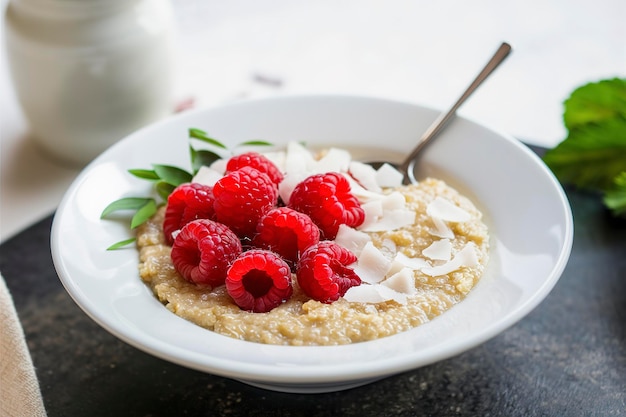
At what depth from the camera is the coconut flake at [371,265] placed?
196 centimetres

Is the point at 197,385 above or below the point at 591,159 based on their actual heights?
below

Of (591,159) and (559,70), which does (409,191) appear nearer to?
(591,159)

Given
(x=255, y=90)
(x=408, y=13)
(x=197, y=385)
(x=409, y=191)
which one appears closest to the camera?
(x=197, y=385)

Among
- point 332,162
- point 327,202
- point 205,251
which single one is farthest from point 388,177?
point 205,251

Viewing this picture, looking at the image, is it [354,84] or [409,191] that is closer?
[409,191]

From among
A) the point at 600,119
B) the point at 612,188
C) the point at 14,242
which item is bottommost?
the point at 14,242

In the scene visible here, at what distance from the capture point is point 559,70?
13.2 ft

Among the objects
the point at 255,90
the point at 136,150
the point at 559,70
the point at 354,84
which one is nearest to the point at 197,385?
the point at 136,150

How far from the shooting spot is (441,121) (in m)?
2.55

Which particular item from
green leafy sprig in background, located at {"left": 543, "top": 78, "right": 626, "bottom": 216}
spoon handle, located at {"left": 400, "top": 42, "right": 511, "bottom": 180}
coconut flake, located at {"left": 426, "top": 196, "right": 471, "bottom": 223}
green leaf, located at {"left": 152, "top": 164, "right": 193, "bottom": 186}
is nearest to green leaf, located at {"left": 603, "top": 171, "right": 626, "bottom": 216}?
green leafy sprig in background, located at {"left": 543, "top": 78, "right": 626, "bottom": 216}

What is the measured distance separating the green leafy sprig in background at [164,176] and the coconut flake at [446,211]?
61cm

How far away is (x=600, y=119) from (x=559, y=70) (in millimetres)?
1361

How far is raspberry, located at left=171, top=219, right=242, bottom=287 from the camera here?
6.29ft

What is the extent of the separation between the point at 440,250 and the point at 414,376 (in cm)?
33
